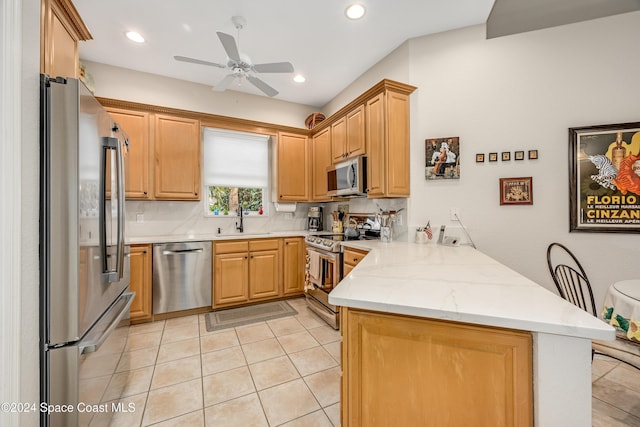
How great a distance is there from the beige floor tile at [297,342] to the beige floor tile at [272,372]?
162 millimetres

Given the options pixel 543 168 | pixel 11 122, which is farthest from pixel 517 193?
pixel 11 122

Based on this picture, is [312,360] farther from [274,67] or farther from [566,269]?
[274,67]

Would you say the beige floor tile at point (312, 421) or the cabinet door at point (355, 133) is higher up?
the cabinet door at point (355, 133)

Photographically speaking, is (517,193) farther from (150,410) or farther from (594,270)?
(150,410)

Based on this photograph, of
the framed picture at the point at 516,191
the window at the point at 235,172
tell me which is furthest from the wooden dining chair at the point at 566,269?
the window at the point at 235,172

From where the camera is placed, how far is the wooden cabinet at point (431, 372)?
0.85 metres

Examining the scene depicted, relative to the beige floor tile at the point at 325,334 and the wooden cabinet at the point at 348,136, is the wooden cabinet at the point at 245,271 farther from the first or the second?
the wooden cabinet at the point at 348,136

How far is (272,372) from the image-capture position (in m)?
1.99

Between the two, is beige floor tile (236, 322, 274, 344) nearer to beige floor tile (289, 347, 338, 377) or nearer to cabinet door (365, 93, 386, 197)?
beige floor tile (289, 347, 338, 377)

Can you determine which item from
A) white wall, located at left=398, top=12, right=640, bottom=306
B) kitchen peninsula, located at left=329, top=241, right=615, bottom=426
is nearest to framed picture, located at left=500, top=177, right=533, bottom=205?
white wall, located at left=398, top=12, right=640, bottom=306

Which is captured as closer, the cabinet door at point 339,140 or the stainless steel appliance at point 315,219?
the cabinet door at point 339,140

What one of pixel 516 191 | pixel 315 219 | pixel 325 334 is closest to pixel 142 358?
pixel 325 334

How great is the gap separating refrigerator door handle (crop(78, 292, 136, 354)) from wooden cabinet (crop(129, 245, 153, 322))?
1.20 m

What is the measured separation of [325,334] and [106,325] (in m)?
1.85
